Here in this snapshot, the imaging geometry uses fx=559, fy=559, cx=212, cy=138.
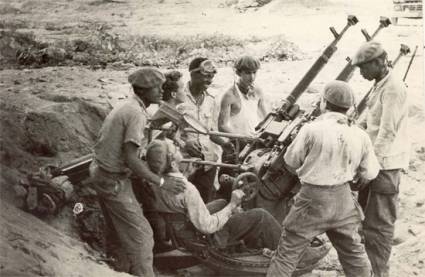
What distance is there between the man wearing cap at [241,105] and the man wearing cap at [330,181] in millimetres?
1263

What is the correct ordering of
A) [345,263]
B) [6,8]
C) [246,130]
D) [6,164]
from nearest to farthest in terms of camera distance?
1. [345,263]
2. [6,164]
3. [246,130]
4. [6,8]

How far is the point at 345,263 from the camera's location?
4.02 m

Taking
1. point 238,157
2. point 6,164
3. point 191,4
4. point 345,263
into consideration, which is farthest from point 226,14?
point 345,263

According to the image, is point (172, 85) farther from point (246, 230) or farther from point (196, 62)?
point (246, 230)

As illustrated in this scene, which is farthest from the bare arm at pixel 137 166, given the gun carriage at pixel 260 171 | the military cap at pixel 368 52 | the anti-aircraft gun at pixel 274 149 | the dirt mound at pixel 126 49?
the dirt mound at pixel 126 49

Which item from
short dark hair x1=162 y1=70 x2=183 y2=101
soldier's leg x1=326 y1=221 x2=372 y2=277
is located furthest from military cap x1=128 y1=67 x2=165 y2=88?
soldier's leg x1=326 y1=221 x2=372 y2=277

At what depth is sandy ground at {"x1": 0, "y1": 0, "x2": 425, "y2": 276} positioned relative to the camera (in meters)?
3.99

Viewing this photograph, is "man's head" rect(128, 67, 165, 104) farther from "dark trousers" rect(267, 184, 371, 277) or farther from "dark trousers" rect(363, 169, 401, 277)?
"dark trousers" rect(363, 169, 401, 277)

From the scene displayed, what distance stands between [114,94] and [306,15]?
3.76m

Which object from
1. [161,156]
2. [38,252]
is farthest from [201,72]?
[38,252]

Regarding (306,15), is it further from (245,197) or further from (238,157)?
(245,197)

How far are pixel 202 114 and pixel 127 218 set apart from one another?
1.54 m

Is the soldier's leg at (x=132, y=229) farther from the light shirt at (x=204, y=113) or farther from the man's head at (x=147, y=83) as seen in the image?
the light shirt at (x=204, y=113)

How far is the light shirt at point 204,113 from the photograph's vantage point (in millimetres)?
5098
